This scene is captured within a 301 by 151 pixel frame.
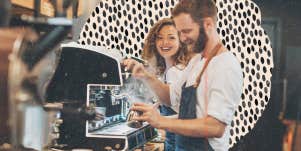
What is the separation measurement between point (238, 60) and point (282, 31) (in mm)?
258

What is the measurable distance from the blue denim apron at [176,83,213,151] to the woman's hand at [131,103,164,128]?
122 mm

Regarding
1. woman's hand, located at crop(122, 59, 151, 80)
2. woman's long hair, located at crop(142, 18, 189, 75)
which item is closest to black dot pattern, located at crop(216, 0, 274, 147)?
woman's long hair, located at crop(142, 18, 189, 75)

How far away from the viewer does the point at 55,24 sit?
2.34 meters

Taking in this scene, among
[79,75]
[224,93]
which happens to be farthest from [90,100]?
[224,93]

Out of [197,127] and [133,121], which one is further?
[133,121]

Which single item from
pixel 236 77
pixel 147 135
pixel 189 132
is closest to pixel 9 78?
pixel 147 135

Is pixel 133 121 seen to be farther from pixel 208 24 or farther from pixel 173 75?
pixel 208 24

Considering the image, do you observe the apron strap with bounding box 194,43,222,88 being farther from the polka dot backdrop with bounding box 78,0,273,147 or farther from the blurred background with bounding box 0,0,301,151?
the blurred background with bounding box 0,0,301,151

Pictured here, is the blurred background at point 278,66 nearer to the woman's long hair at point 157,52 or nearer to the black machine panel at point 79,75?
the black machine panel at point 79,75

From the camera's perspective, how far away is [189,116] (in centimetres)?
242

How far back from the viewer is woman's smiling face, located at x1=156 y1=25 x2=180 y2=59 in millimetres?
2488

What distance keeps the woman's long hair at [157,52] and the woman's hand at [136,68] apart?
5cm

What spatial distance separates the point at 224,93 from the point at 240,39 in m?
0.30

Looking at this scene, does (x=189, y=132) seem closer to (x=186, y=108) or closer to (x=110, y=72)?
(x=186, y=108)
